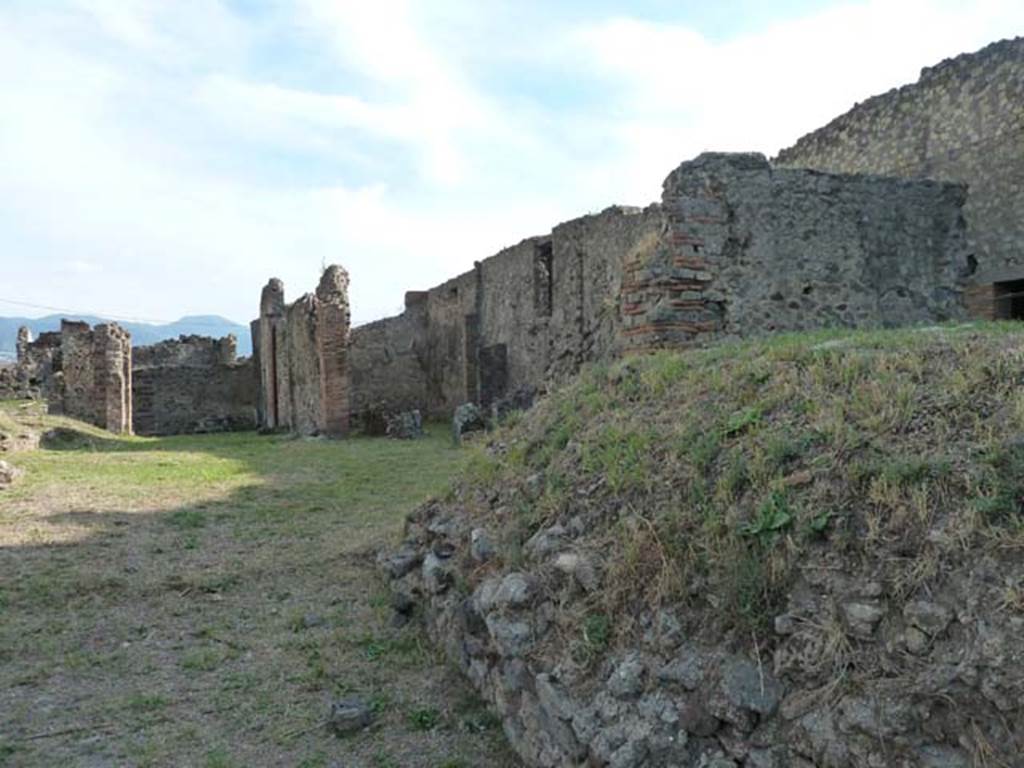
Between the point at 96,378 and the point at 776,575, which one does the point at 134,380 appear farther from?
the point at 776,575

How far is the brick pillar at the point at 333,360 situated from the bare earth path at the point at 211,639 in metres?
7.29

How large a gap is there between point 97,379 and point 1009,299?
17.5 m

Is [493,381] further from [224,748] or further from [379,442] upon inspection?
[224,748]

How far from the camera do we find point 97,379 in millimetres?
18453

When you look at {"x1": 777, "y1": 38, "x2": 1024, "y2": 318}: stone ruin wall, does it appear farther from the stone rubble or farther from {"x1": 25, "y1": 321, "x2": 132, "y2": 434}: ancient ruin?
{"x1": 25, "y1": 321, "x2": 132, "y2": 434}: ancient ruin

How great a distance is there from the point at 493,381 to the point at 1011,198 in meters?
11.6

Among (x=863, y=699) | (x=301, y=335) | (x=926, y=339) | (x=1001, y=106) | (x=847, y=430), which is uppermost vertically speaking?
(x=1001, y=106)

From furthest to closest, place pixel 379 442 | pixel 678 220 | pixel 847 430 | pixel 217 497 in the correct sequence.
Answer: pixel 379 442 → pixel 217 497 → pixel 678 220 → pixel 847 430

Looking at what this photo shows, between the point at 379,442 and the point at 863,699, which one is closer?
the point at 863,699

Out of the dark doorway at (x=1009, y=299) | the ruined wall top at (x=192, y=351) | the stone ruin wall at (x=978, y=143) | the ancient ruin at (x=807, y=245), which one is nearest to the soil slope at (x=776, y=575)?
the ancient ruin at (x=807, y=245)

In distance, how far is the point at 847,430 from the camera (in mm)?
3234

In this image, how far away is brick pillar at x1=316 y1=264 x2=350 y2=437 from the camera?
16.5 m

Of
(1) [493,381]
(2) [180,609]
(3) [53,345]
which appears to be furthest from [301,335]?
(2) [180,609]

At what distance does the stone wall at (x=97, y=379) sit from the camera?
60.5 feet
